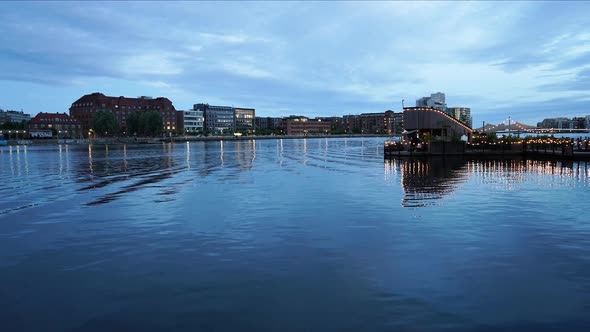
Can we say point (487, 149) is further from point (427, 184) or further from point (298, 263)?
point (298, 263)

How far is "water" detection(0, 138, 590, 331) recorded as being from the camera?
10.0 meters

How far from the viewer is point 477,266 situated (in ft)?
43.6

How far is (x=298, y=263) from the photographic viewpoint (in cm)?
1380

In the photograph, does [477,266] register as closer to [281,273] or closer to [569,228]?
[281,273]

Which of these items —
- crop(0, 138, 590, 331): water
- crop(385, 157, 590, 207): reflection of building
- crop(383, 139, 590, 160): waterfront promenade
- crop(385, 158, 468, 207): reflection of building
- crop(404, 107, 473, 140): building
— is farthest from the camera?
crop(404, 107, 473, 140): building

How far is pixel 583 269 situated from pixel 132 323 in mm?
12730

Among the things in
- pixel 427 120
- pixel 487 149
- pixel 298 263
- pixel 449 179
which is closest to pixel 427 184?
pixel 449 179

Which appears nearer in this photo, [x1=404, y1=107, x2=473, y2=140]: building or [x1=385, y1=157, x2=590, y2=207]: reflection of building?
[x1=385, y1=157, x2=590, y2=207]: reflection of building

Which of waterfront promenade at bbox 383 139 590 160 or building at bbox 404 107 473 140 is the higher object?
building at bbox 404 107 473 140

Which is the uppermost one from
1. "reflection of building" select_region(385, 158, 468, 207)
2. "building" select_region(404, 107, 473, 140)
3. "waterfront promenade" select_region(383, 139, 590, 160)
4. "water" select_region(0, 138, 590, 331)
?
"building" select_region(404, 107, 473, 140)

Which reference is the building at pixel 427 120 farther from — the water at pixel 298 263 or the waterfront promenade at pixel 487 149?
the water at pixel 298 263

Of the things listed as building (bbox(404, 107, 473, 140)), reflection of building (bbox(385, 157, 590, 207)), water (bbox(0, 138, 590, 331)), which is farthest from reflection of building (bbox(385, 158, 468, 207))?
building (bbox(404, 107, 473, 140))

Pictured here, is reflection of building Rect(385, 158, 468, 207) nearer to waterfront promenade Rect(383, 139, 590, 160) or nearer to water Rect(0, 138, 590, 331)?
water Rect(0, 138, 590, 331)

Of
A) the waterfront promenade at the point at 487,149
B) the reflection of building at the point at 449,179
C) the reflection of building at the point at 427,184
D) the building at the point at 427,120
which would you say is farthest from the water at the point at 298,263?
the building at the point at 427,120
